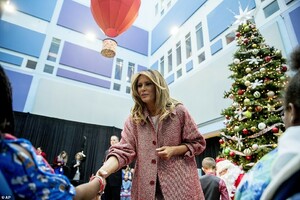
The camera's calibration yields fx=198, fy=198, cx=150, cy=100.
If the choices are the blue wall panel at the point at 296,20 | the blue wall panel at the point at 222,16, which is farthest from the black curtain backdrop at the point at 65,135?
the blue wall panel at the point at 296,20

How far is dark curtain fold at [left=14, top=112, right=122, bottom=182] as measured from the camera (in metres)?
7.56

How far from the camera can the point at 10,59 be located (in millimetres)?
7148

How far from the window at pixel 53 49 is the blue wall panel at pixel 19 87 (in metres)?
1.21

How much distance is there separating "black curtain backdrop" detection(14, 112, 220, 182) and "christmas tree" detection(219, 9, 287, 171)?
4.05 meters

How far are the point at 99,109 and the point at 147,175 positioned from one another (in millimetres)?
7890

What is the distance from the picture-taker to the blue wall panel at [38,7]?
789 cm

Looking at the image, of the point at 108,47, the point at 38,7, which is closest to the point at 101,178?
the point at 108,47

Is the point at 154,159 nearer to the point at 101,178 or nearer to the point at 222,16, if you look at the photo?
the point at 101,178

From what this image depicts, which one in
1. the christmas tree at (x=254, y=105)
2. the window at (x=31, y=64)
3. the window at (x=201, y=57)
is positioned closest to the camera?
the christmas tree at (x=254, y=105)

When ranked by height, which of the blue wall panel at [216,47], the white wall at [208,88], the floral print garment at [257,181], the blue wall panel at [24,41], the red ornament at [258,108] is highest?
the blue wall panel at [24,41]

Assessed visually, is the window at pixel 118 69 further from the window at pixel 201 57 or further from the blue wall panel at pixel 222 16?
the blue wall panel at pixel 222 16

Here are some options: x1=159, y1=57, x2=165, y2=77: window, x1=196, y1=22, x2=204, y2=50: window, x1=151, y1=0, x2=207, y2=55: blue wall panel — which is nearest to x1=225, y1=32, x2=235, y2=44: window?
x1=196, y1=22, x2=204, y2=50: window

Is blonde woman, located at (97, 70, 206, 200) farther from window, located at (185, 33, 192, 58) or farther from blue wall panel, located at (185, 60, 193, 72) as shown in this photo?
window, located at (185, 33, 192, 58)

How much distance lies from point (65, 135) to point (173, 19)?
22.8 feet
